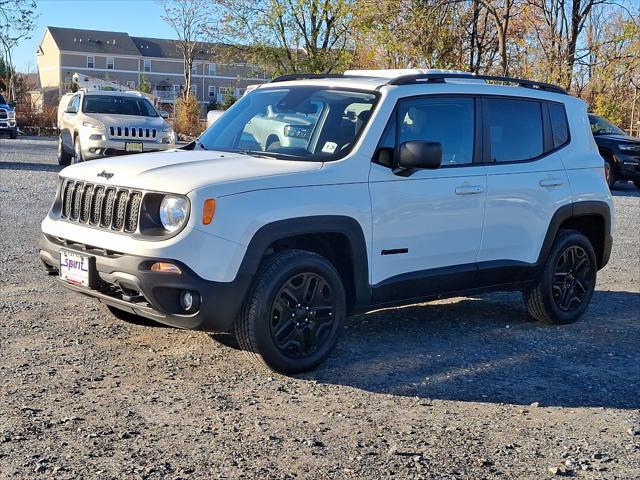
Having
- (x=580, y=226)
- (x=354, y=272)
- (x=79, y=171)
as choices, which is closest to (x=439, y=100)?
(x=354, y=272)

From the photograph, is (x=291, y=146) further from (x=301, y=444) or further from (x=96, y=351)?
(x=301, y=444)

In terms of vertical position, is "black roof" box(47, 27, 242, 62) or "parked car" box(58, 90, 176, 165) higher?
"black roof" box(47, 27, 242, 62)

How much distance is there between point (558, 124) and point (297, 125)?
243cm

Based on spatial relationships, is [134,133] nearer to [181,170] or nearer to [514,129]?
[514,129]

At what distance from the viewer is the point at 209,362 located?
5.33 m

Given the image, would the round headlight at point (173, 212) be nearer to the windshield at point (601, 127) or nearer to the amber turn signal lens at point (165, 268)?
the amber turn signal lens at point (165, 268)

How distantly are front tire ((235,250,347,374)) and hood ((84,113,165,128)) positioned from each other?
13188 millimetres

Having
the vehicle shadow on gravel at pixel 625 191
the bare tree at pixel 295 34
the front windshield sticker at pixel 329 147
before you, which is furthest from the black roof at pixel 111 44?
the front windshield sticker at pixel 329 147

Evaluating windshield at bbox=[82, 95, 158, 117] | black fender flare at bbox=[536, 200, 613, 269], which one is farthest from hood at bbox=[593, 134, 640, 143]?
black fender flare at bbox=[536, 200, 613, 269]

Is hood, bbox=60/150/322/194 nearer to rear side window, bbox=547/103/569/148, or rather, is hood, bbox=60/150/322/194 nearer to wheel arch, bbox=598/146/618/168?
rear side window, bbox=547/103/569/148

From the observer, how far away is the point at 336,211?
202 inches

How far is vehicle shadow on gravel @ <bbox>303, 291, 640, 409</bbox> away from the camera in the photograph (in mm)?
5062

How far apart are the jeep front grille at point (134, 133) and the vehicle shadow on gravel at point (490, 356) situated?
37.7 feet

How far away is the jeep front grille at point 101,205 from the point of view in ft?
15.9
